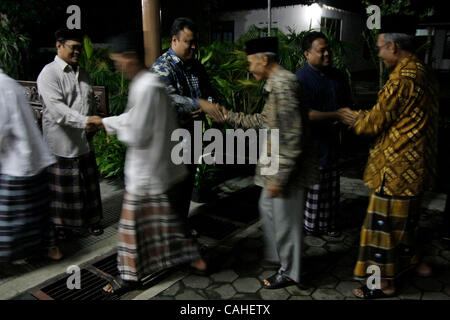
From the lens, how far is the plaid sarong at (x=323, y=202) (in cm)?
398

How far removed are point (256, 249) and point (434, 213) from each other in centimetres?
245

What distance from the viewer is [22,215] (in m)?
3.30

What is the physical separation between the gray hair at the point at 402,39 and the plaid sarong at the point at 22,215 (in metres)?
3.05

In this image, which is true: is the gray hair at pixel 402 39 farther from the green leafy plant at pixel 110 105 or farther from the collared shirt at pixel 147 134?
the green leafy plant at pixel 110 105

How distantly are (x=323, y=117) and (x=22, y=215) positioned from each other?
9.20ft

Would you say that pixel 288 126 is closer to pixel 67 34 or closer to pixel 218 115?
pixel 218 115

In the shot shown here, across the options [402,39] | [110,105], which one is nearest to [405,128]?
[402,39]

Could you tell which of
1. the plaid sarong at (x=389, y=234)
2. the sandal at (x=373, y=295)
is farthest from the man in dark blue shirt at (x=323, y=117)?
the sandal at (x=373, y=295)

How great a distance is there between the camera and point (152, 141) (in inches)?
109

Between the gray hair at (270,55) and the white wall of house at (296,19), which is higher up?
the white wall of house at (296,19)

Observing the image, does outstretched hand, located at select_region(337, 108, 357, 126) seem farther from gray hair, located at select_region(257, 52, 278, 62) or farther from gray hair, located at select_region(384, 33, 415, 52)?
gray hair, located at select_region(257, 52, 278, 62)

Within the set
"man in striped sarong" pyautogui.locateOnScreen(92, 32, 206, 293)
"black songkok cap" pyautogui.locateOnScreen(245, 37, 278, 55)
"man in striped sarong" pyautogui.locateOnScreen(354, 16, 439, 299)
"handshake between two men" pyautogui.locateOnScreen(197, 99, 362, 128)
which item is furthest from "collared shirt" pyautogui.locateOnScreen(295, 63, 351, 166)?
"man in striped sarong" pyautogui.locateOnScreen(92, 32, 206, 293)

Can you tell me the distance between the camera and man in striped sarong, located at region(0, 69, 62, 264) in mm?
3070
